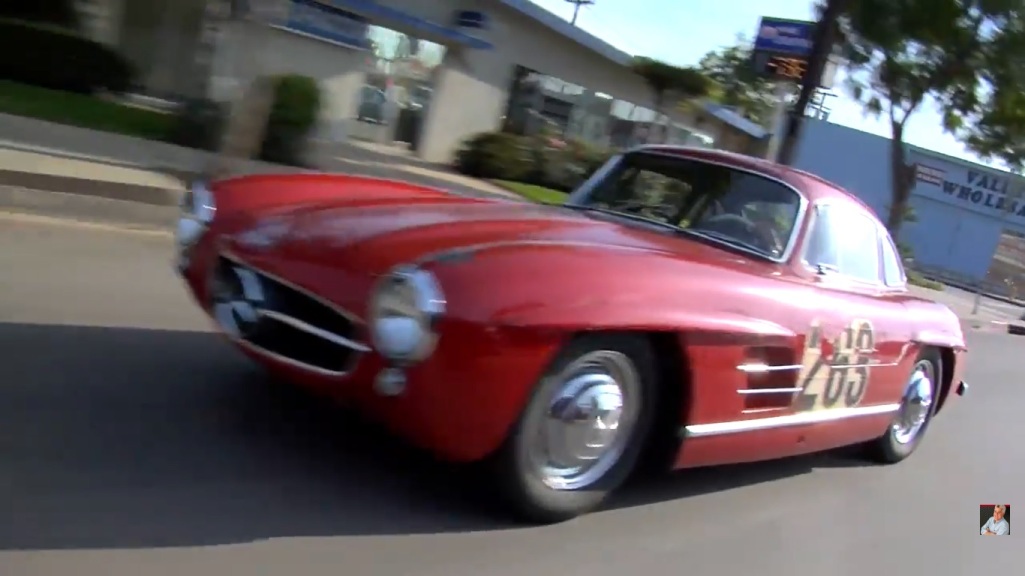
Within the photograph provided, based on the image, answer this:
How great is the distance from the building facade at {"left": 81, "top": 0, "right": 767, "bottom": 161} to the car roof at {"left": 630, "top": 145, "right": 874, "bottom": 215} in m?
9.46

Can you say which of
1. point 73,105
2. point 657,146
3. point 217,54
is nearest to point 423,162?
point 217,54

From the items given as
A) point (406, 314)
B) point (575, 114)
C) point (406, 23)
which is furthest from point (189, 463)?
point (575, 114)

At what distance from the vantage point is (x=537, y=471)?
402 centimetres

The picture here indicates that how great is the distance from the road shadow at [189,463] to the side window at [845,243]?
1185 mm

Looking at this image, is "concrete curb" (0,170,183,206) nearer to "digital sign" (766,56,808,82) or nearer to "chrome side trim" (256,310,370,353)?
"chrome side trim" (256,310,370,353)

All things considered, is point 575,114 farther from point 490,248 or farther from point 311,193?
point 490,248

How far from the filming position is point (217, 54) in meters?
15.9

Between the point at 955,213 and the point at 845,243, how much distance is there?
41648 mm

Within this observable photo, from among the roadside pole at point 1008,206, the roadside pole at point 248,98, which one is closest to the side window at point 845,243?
the roadside pole at point 248,98

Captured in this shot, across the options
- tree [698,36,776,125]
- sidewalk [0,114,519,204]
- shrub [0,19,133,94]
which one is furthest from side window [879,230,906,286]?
tree [698,36,776,125]

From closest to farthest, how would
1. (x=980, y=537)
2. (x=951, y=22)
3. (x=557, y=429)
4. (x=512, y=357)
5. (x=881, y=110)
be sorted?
1. (x=512, y=357)
2. (x=557, y=429)
3. (x=980, y=537)
4. (x=951, y=22)
5. (x=881, y=110)

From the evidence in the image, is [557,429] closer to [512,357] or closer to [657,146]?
[512,357]

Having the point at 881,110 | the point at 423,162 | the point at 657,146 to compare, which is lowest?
the point at 423,162

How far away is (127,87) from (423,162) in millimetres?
5574
